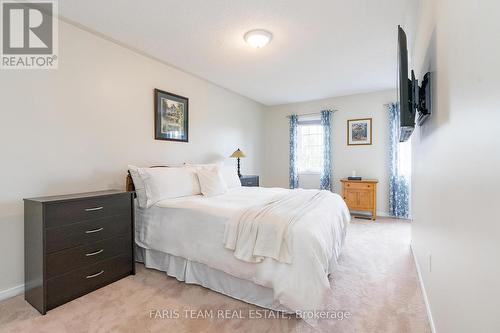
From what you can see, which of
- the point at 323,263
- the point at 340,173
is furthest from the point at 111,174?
the point at 340,173

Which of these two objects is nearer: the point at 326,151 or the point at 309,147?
the point at 326,151

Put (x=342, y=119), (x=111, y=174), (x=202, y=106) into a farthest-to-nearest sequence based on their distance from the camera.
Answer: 1. (x=342, y=119)
2. (x=202, y=106)
3. (x=111, y=174)

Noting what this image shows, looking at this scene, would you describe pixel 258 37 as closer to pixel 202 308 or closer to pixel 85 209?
pixel 85 209

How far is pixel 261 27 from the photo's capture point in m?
2.57

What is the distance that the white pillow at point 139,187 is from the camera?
2.61 metres

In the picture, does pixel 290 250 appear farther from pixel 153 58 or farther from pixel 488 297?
pixel 153 58

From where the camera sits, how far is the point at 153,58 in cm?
332

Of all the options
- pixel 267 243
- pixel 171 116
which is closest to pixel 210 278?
pixel 267 243

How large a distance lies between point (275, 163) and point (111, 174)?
3.98 meters

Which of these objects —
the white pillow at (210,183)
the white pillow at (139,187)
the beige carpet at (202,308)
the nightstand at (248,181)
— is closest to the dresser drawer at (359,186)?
the nightstand at (248,181)

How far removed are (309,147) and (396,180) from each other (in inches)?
76.2

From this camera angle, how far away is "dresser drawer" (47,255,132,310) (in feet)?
6.23

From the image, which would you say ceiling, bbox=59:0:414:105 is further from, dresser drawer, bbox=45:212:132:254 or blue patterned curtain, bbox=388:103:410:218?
dresser drawer, bbox=45:212:132:254

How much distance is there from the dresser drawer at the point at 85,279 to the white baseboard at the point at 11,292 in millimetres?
573
